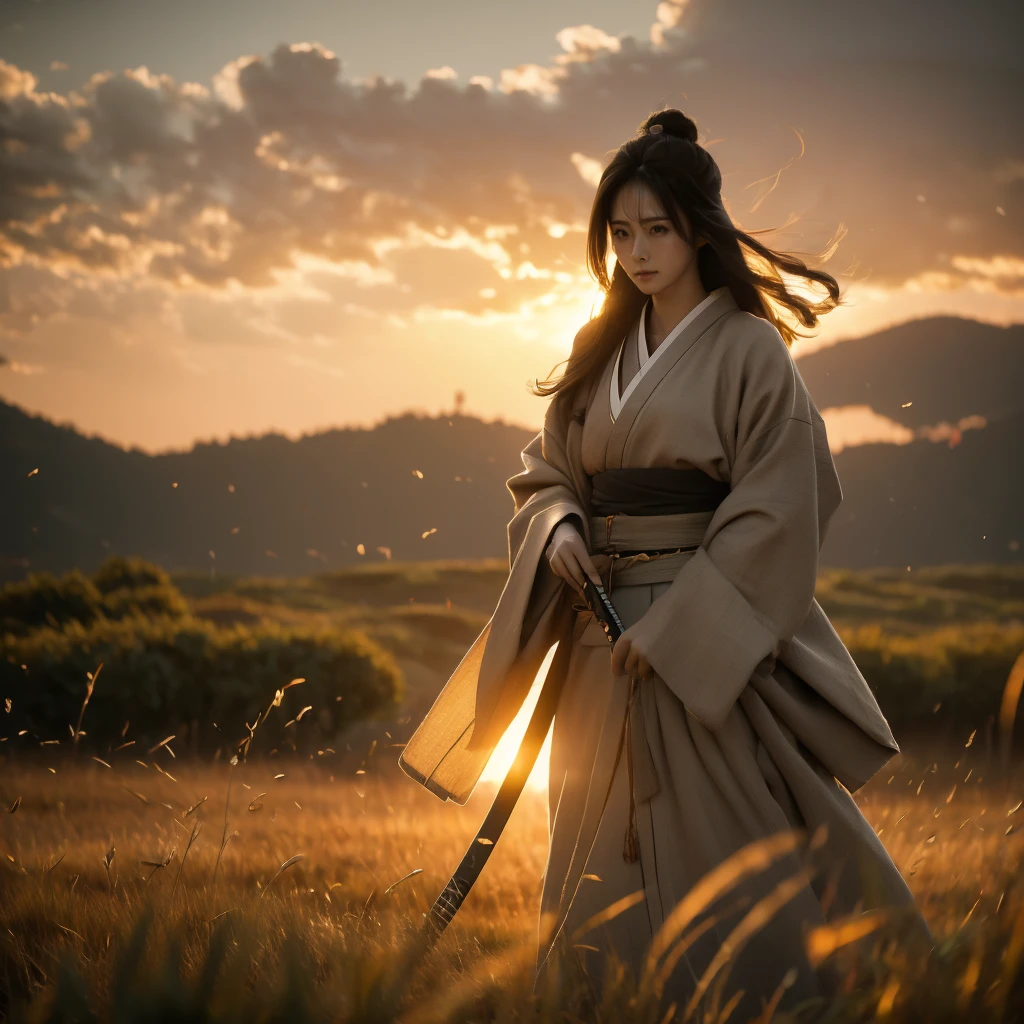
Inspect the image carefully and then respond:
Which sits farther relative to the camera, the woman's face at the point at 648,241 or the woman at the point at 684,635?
the woman's face at the point at 648,241

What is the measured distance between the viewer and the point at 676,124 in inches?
93.0

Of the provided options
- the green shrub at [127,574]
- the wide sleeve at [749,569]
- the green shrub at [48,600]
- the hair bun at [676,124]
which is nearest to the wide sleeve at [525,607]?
the wide sleeve at [749,569]

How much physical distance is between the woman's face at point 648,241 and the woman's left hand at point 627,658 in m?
0.85

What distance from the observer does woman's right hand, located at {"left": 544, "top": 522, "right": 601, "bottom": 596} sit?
217 cm

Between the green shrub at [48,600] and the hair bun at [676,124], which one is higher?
the hair bun at [676,124]

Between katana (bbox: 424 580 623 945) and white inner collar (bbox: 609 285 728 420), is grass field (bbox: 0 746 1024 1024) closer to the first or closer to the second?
katana (bbox: 424 580 623 945)

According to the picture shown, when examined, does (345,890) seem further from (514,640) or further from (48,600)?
(48,600)

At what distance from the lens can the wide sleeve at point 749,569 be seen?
200cm

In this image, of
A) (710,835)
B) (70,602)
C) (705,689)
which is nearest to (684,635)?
(705,689)

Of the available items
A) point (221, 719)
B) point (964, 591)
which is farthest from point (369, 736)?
point (964, 591)

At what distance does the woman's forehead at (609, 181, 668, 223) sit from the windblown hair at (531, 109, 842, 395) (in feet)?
0.04

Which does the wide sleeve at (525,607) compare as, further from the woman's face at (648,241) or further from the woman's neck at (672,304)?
the woman's face at (648,241)

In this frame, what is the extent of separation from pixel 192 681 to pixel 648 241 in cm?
511

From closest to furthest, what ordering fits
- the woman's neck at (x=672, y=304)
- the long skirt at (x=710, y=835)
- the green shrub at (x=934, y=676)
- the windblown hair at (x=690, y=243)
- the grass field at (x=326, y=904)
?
the grass field at (x=326, y=904) < the long skirt at (x=710, y=835) < the windblown hair at (x=690, y=243) < the woman's neck at (x=672, y=304) < the green shrub at (x=934, y=676)
